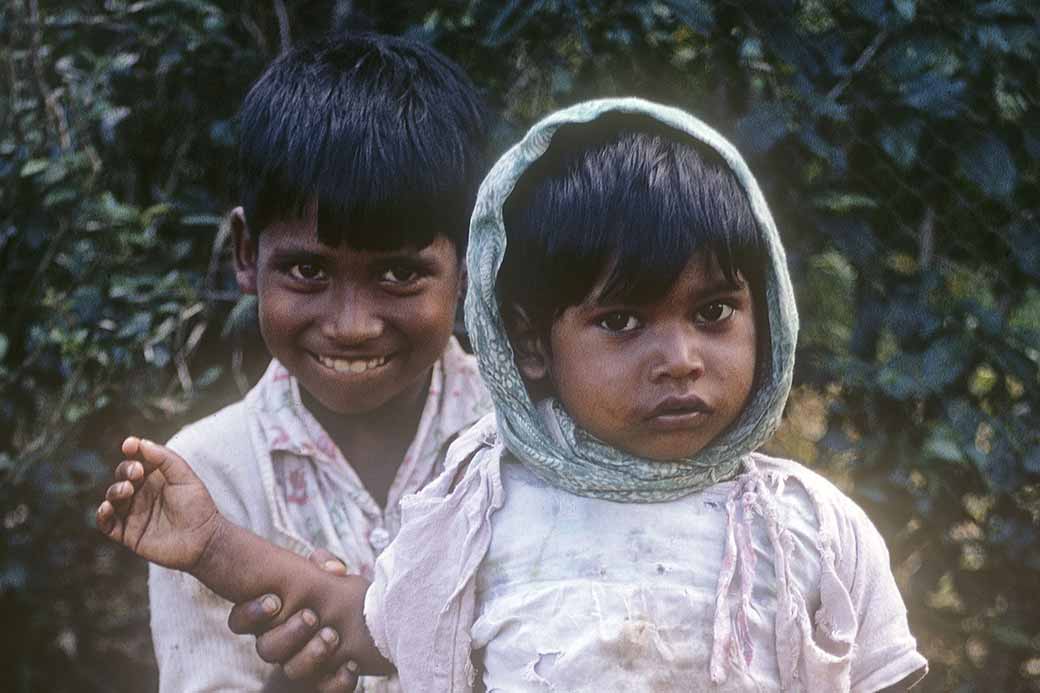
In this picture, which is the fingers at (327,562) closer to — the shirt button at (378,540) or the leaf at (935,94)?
the shirt button at (378,540)

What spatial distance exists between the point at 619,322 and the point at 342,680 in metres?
0.76

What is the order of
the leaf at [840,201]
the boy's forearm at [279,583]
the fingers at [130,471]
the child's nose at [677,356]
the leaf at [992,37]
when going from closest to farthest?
1. the child's nose at [677,356]
2. the fingers at [130,471]
3. the boy's forearm at [279,583]
4. the leaf at [992,37]
5. the leaf at [840,201]

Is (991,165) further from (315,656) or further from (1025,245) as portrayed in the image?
(315,656)

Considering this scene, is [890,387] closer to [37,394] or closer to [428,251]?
[428,251]

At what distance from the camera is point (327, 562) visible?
2283mm

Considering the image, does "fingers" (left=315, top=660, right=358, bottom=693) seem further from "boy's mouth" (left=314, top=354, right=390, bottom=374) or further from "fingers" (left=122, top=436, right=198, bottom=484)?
"boy's mouth" (left=314, top=354, right=390, bottom=374)

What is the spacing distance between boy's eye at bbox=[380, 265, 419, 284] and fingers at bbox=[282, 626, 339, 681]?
588mm

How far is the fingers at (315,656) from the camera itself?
7.10ft

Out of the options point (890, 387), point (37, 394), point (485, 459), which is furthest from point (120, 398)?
point (890, 387)

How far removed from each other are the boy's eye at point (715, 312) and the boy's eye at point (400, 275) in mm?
650

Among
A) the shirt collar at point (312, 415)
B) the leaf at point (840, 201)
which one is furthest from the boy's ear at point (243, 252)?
the leaf at point (840, 201)

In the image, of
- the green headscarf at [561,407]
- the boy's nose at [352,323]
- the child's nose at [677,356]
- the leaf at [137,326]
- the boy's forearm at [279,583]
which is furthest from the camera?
the leaf at [137,326]

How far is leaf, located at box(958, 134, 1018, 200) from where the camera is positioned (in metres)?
2.61

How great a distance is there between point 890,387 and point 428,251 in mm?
937
